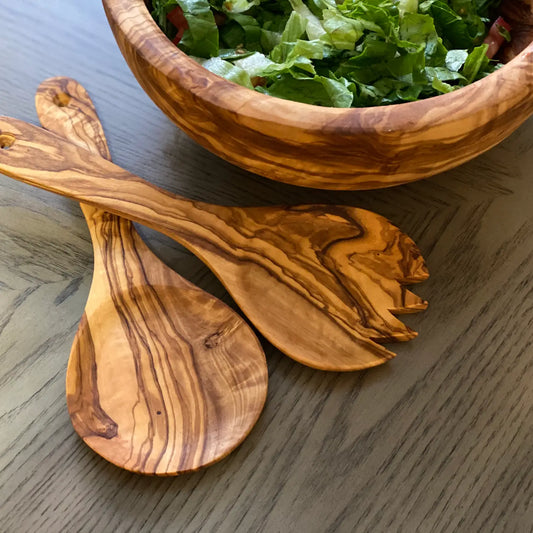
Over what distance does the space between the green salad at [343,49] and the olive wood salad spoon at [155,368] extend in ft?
0.69

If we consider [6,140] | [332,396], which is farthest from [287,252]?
[6,140]

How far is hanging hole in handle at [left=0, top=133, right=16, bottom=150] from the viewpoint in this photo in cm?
66

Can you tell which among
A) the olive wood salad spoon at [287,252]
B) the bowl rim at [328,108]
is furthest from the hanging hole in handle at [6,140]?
the bowl rim at [328,108]

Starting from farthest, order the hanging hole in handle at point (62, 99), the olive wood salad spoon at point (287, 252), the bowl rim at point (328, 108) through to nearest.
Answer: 1. the hanging hole in handle at point (62, 99)
2. the olive wood salad spoon at point (287, 252)
3. the bowl rim at point (328, 108)

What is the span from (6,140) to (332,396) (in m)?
0.43

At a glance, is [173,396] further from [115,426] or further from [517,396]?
[517,396]

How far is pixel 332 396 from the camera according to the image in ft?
1.90

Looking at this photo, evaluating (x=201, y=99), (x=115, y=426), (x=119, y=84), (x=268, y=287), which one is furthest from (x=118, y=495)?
(x=119, y=84)

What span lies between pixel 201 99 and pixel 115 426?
29 cm

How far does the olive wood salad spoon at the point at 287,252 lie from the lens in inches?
23.5

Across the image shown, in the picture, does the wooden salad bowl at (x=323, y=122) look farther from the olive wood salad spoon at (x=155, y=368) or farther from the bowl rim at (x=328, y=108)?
the olive wood salad spoon at (x=155, y=368)

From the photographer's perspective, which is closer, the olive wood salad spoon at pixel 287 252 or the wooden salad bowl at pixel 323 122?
the wooden salad bowl at pixel 323 122

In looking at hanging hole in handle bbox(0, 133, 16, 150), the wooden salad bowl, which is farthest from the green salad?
hanging hole in handle bbox(0, 133, 16, 150)

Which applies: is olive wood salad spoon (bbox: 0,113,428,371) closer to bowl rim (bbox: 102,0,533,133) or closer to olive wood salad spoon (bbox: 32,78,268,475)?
olive wood salad spoon (bbox: 32,78,268,475)
